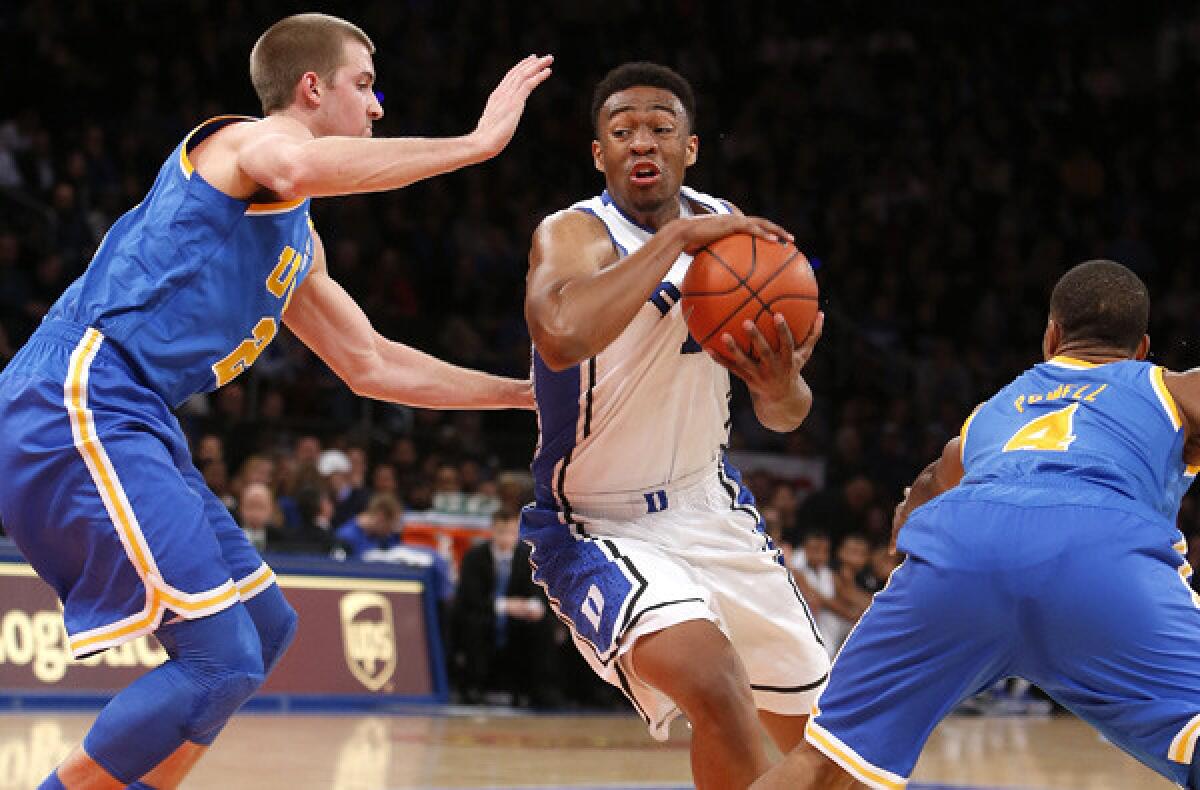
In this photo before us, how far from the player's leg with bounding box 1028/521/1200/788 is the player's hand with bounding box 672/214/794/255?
110cm

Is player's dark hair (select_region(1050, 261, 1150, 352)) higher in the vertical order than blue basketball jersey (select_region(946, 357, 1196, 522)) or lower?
higher

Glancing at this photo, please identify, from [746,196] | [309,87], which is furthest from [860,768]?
[746,196]

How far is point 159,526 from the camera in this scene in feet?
12.7

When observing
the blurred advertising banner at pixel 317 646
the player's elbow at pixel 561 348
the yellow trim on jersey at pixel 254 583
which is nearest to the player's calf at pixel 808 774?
the player's elbow at pixel 561 348

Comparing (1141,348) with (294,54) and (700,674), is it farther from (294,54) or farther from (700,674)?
(294,54)

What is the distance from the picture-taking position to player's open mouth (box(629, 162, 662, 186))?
451 cm

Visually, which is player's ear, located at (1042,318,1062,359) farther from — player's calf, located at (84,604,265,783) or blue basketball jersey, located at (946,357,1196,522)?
player's calf, located at (84,604,265,783)

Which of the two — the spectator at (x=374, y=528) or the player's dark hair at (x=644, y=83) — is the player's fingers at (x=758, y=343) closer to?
the player's dark hair at (x=644, y=83)

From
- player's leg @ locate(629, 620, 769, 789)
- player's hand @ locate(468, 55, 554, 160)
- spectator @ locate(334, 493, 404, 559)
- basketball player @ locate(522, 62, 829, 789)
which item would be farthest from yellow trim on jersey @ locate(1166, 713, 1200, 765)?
spectator @ locate(334, 493, 404, 559)

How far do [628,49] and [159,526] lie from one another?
15.5 m

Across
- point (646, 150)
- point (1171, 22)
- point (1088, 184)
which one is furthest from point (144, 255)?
point (1171, 22)

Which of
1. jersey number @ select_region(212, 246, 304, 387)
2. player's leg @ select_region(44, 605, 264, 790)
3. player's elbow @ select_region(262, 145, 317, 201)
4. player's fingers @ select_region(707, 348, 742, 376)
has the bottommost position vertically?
player's leg @ select_region(44, 605, 264, 790)

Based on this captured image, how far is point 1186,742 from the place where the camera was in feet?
11.6

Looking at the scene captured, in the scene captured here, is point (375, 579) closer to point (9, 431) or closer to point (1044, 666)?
point (9, 431)
